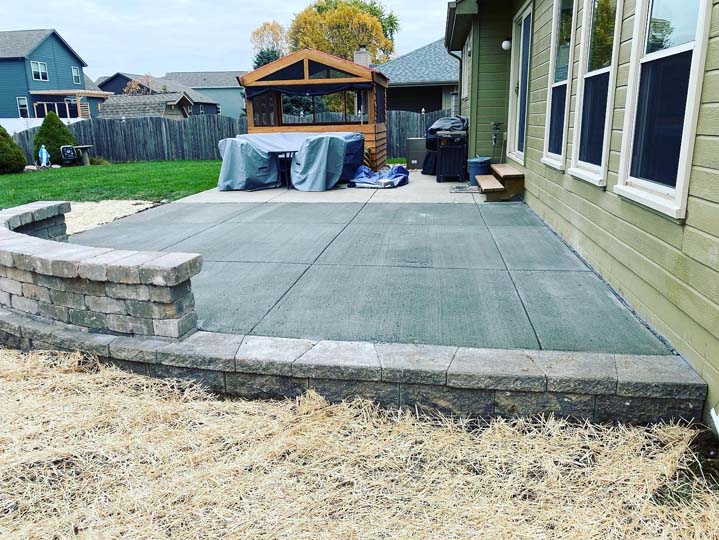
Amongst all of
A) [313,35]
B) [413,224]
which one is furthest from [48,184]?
[313,35]

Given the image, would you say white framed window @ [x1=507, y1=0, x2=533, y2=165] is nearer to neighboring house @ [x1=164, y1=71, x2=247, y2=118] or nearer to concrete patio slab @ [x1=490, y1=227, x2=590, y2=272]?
concrete patio slab @ [x1=490, y1=227, x2=590, y2=272]

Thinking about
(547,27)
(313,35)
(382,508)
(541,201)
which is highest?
(313,35)

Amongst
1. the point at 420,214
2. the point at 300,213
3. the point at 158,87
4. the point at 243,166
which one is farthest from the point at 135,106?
the point at 420,214

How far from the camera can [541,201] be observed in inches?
219

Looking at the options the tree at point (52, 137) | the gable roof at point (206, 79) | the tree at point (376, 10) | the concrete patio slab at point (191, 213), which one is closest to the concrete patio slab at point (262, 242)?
the concrete patio slab at point (191, 213)

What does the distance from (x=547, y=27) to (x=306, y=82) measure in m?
5.83

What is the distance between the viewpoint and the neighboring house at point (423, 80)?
1848 centimetres

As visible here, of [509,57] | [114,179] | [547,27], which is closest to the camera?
[547,27]

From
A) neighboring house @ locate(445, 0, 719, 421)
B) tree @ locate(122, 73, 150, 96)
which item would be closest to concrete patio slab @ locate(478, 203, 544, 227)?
neighboring house @ locate(445, 0, 719, 421)

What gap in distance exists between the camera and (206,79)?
39.8 meters

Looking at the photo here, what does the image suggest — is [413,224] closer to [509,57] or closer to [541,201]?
[541,201]

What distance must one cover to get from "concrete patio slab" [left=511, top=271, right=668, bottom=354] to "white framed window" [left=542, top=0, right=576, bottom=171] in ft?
4.66

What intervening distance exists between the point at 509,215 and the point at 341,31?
31600 millimetres

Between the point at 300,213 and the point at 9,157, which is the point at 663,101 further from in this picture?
the point at 9,157
